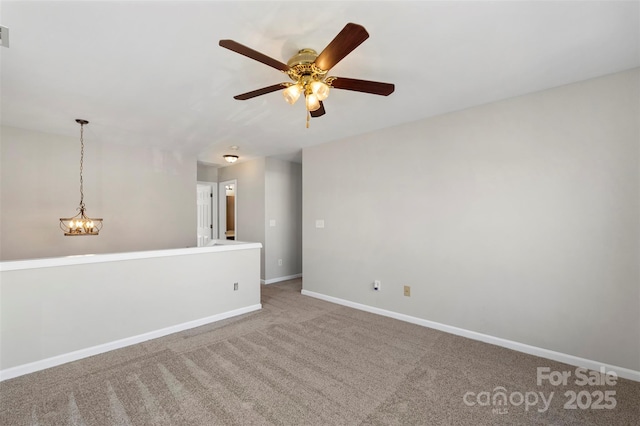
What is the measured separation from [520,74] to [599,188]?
1.18m

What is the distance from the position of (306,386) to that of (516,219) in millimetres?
2476

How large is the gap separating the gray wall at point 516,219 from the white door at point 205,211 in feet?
12.8

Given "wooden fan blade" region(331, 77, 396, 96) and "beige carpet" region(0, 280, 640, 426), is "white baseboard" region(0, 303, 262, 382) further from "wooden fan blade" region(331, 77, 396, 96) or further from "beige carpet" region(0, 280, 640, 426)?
"wooden fan blade" region(331, 77, 396, 96)

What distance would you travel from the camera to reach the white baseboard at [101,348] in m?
2.42

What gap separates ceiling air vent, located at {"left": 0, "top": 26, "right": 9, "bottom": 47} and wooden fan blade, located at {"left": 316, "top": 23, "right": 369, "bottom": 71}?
75.2 inches

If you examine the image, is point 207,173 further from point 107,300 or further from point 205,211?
point 107,300

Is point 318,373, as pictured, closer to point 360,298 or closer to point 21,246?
point 360,298

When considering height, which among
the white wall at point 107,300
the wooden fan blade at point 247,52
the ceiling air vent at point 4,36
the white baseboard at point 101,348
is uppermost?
the ceiling air vent at point 4,36

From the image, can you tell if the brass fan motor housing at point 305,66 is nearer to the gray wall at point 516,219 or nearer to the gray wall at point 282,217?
the gray wall at point 516,219

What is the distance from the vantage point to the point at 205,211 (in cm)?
673

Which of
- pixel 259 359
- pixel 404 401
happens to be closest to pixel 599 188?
pixel 404 401

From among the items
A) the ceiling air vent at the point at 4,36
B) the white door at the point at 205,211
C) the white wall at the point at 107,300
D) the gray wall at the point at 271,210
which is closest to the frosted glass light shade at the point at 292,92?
the ceiling air vent at the point at 4,36

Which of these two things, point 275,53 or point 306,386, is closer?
point 275,53

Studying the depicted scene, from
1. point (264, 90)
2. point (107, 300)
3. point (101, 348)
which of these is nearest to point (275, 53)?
point (264, 90)
